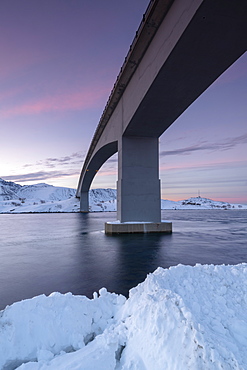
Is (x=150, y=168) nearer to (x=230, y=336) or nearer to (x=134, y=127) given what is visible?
(x=134, y=127)

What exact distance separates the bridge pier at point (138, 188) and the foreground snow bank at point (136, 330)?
14700 mm

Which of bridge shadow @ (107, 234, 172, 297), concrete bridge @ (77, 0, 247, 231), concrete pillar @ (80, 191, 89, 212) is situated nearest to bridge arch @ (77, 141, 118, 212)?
concrete pillar @ (80, 191, 89, 212)

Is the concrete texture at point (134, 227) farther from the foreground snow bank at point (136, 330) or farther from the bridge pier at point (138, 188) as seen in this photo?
the foreground snow bank at point (136, 330)

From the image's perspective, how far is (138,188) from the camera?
65.0 ft

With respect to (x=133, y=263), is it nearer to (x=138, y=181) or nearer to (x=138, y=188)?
(x=138, y=188)

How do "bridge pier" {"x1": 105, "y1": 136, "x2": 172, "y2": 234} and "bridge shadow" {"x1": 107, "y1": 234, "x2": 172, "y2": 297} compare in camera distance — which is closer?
"bridge shadow" {"x1": 107, "y1": 234, "x2": 172, "y2": 297}

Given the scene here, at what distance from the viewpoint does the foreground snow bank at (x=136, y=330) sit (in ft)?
9.82

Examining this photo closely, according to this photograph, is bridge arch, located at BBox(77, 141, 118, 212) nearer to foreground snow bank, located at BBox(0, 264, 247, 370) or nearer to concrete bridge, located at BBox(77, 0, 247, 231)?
concrete bridge, located at BBox(77, 0, 247, 231)

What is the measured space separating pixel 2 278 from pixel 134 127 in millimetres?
14061

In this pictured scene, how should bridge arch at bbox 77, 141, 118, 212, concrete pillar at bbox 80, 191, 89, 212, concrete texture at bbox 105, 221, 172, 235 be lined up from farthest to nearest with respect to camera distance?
concrete pillar at bbox 80, 191, 89, 212 → bridge arch at bbox 77, 141, 118, 212 → concrete texture at bbox 105, 221, 172, 235

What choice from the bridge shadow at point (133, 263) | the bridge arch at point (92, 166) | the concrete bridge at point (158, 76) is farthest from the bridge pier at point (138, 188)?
the bridge arch at point (92, 166)

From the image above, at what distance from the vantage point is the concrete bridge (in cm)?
888

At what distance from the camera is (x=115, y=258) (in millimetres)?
11289

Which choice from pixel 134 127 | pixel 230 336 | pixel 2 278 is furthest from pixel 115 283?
pixel 134 127
